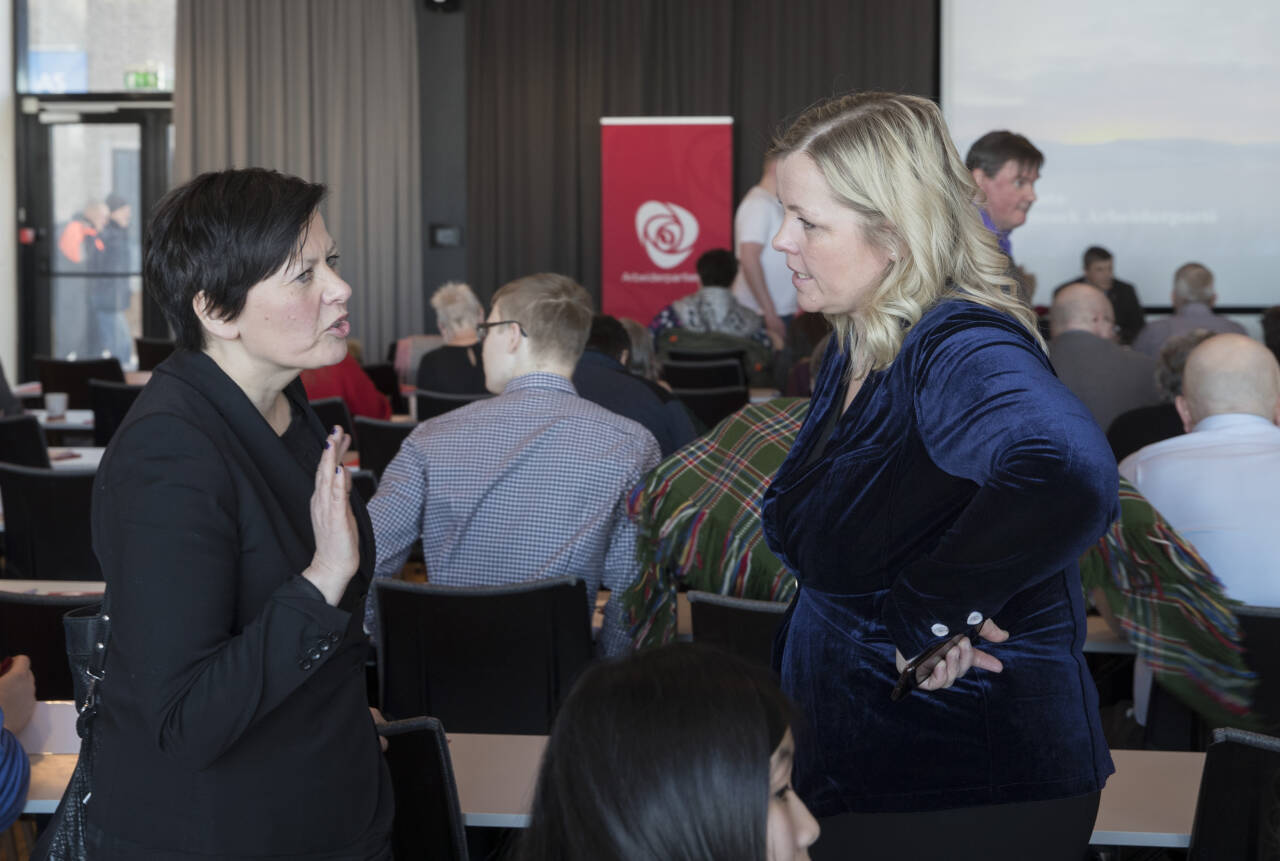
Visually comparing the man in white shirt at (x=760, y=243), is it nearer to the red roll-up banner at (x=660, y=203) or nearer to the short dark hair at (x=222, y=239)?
the red roll-up banner at (x=660, y=203)

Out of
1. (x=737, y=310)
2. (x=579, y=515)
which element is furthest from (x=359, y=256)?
(x=579, y=515)

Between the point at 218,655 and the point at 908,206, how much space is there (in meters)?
0.86

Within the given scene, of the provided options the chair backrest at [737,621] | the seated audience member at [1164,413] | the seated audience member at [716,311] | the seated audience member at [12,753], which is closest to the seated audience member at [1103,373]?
the seated audience member at [1164,413]

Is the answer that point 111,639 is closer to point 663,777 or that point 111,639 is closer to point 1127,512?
point 663,777

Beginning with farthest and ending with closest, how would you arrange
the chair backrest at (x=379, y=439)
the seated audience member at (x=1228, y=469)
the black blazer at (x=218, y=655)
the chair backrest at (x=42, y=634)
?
the chair backrest at (x=379, y=439) < the seated audience member at (x=1228, y=469) < the chair backrest at (x=42, y=634) < the black blazer at (x=218, y=655)

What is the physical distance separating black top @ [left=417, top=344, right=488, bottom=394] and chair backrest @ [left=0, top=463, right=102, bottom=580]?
2.23m

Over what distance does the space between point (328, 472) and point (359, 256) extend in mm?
9644

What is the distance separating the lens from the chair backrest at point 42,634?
239cm

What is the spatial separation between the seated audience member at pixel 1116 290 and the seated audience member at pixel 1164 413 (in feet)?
18.4

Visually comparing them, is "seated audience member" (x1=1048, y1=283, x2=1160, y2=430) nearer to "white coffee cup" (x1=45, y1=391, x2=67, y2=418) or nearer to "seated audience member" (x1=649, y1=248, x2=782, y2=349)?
"seated audience member" (x1=649, y1=248, x2=782, y2=349)

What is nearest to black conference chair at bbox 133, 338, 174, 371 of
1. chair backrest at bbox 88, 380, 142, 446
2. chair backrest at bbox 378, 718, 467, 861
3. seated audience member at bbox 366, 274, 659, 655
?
chair backrest at bbox 88, 380, 142, 446

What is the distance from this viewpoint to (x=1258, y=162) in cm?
995

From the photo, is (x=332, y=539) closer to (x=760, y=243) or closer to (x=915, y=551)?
(x=915, y=551)

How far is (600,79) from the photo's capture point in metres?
10.6
